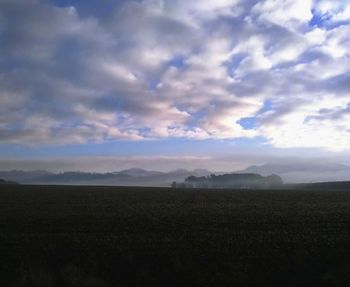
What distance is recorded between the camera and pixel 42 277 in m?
17.0

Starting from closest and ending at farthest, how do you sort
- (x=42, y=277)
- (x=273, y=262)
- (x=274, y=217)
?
1. (x=42, y=277)
2. (x=273, y=262)
3. (x=274, y=217)

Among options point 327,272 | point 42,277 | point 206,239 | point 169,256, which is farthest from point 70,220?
point 327,272

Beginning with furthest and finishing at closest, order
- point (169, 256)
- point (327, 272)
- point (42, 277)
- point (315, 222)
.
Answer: point (315, 222) < point (169, 256) < point (327, 272) < point (42, 277)

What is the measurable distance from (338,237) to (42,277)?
17387 millimetres

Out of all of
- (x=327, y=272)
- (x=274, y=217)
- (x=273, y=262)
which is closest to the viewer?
(x=327, y=272)

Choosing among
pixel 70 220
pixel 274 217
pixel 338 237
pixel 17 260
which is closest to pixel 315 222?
pixel 274 217

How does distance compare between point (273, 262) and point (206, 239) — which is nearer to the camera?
point (273, 262)

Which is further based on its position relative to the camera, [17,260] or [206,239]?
[206,239]

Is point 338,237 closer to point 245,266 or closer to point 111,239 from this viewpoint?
point 245,266

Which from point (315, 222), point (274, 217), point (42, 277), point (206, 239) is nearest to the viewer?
point (42, 277)

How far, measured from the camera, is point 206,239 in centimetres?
2594

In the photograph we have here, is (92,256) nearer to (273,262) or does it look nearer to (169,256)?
(169,256)

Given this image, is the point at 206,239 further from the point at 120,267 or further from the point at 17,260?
the point at 17,260

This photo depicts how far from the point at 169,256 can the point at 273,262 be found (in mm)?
4681
